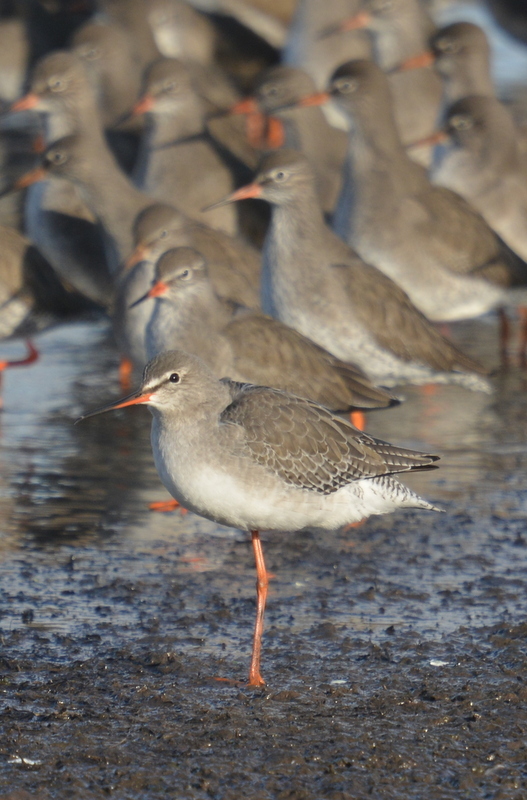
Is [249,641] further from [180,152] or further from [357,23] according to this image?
[357,23]

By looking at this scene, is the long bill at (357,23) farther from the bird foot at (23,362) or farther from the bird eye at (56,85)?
the bird foot at (23,362)

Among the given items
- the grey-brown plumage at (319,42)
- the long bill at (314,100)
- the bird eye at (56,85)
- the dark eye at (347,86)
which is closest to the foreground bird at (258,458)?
the dark eye at (347,86)

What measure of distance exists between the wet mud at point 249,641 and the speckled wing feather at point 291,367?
1.84ft

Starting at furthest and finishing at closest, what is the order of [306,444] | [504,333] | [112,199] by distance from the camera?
1. [504,333]
2. [112,199]
3. [306,444]

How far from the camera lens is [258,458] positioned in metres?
5.02

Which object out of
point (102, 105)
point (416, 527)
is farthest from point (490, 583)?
point (102, 105)

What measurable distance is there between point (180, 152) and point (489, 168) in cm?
255

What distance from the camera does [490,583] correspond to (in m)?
5.67

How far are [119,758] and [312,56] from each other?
520 inches

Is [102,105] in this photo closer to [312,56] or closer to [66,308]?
[312,56]

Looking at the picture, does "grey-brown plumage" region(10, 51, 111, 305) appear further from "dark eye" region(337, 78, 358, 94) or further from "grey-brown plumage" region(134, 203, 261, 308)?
"dark eye" region(337, 78, 358, 94)

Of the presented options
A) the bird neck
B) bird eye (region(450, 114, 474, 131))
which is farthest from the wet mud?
bird eye (region(450, 114, 474, 131))

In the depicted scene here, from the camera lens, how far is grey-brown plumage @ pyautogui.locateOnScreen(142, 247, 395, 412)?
6867 mm

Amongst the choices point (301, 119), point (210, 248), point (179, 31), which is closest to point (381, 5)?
point (301, 119)
